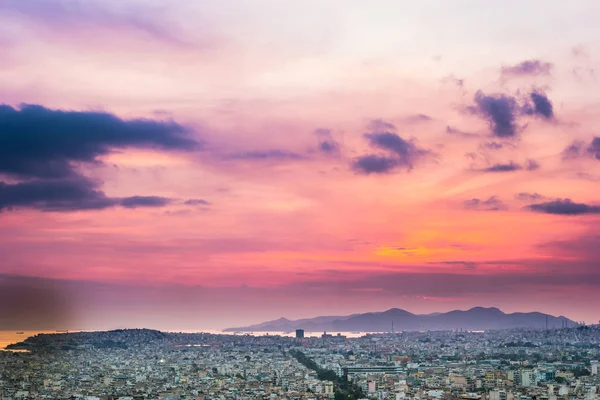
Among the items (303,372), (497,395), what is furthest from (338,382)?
(497,395)

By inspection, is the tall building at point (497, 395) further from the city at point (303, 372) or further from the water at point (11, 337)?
the water at point (11, 337)

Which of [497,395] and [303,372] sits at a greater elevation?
[303,372]

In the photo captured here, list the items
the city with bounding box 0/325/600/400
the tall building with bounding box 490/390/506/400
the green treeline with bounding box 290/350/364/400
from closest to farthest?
Result: the tall building with bounding box 490/390/506/400 < the city with bounding box 0/325/600/400 < the green treeline with bounding box 290/350/364/400

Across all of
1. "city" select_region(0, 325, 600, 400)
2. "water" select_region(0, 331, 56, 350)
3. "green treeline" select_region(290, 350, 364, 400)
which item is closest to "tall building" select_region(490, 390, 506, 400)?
"city" select_region(0, 325, 600, 400)

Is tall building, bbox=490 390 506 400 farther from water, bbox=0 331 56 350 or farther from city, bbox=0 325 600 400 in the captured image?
water, bbox=0 331 56 350

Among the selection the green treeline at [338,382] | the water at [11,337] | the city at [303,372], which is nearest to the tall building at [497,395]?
the city at [303,372]

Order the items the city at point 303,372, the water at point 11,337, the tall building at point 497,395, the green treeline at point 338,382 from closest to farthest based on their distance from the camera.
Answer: the tall building at point 497,395
the city at point 303,372
the green treeline at point 338,382
the water at point 11,337

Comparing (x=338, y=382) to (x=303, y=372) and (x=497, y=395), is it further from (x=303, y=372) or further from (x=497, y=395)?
(x=497, y=395)

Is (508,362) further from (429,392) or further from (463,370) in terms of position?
(429,392)

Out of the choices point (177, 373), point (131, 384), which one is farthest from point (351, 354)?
point (131, 384)

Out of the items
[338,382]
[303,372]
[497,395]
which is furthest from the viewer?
[303,372]

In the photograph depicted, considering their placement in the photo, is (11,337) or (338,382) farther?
(11,337)

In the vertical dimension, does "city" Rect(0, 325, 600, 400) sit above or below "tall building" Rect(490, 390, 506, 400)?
above
